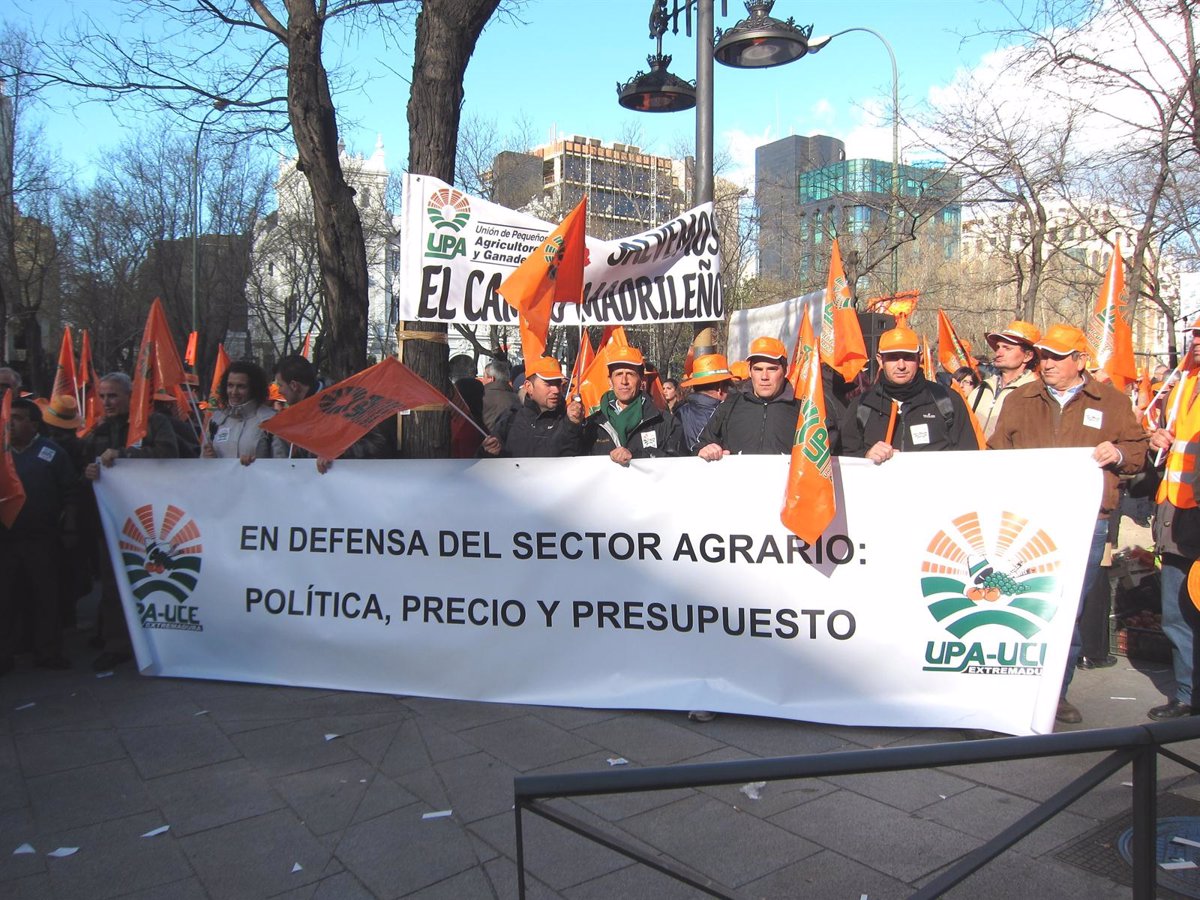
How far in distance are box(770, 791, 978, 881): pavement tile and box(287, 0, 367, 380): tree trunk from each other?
5884 mm

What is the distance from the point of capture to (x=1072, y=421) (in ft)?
16.5

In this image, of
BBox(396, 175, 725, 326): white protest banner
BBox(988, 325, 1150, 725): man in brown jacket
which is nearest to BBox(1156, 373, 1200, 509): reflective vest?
BBox(988, 325, 1150, 725): man in brown jacket

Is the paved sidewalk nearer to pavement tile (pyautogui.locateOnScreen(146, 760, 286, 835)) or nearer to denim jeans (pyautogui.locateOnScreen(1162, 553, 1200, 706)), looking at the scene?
pavement tile (pyautogui.locateOnScreen(146, 760, 286, 835))

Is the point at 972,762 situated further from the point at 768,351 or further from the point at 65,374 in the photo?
the point at 65,374

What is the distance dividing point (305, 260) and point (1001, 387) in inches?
1256

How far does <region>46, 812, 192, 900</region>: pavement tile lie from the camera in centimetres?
346

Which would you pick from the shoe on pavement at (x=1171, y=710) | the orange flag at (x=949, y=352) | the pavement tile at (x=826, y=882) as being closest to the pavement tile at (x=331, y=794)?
the pavement tile at (x=826, y=882)

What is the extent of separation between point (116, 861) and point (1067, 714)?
4.30 m

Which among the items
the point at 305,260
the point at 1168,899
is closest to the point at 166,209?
the point at 305,260

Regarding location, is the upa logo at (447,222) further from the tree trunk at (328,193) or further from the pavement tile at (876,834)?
the pavement tile at (876,834)

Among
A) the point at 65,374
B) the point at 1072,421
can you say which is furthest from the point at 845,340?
the point at 65,374

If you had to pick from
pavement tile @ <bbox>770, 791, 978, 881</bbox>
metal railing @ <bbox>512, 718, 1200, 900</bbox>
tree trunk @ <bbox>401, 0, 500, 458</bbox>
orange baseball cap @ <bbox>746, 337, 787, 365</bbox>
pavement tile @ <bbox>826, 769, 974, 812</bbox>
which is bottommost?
pavement tile @ <bbox>770, 791, 978, 881</bbox>

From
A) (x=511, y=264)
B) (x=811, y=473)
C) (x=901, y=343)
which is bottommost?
(x=811, y=473)

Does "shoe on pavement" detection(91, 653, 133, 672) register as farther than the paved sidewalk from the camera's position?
Yes
